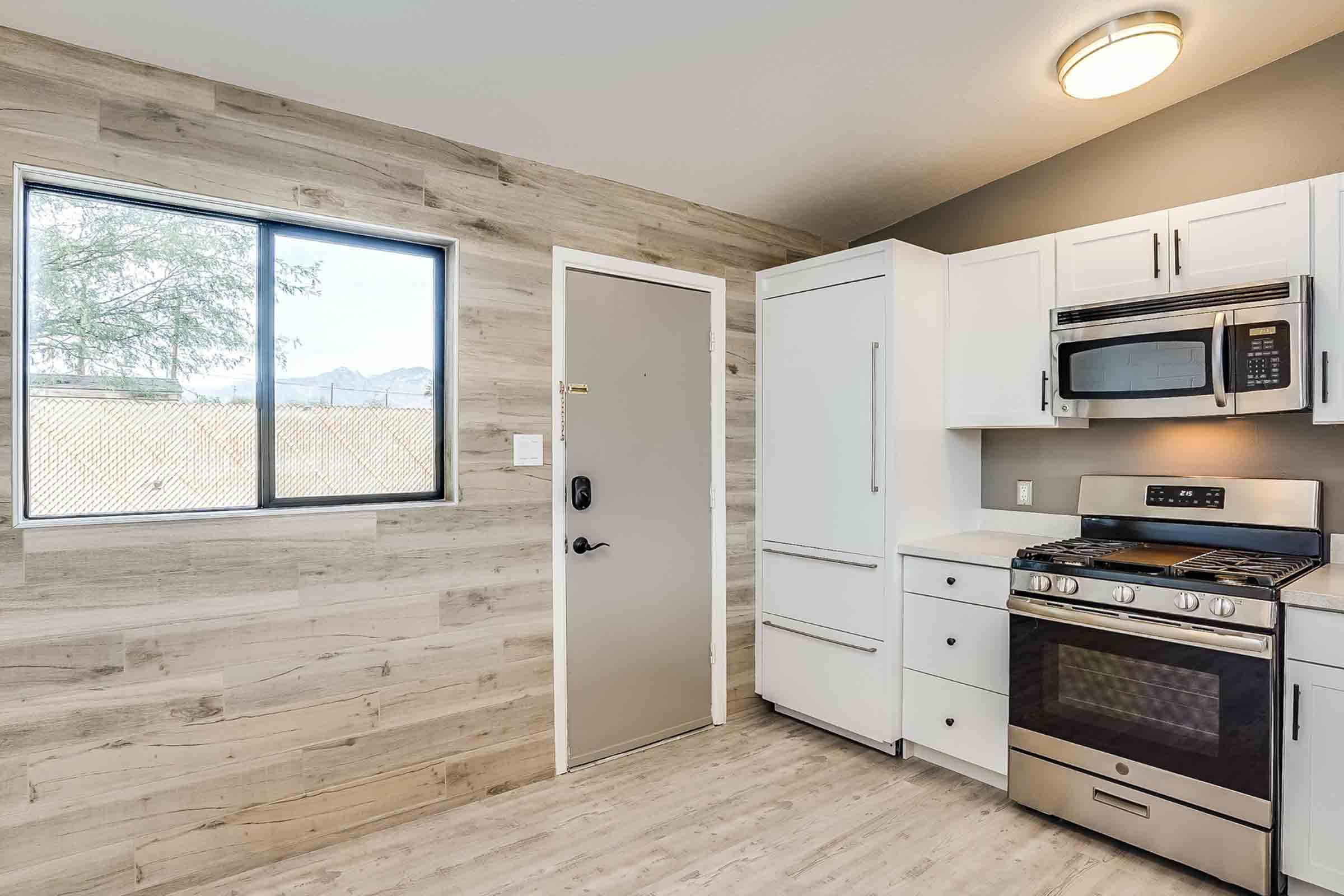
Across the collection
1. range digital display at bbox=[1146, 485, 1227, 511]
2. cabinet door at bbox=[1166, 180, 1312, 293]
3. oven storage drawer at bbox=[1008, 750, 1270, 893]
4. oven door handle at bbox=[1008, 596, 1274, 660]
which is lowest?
oven storage drawer at bbox=[1008, 750, 1270, 893]

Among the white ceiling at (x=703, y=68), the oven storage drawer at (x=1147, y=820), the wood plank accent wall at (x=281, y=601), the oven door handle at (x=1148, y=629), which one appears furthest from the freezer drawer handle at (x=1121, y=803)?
the white ceiling at (x=703, y=68)

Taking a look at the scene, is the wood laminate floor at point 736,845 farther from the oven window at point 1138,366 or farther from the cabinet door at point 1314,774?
the oven window at point 1138,366

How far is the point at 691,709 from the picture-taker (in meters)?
3.39

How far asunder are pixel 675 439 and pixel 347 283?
1472 millimetres

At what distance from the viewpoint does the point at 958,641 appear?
9.48 feet

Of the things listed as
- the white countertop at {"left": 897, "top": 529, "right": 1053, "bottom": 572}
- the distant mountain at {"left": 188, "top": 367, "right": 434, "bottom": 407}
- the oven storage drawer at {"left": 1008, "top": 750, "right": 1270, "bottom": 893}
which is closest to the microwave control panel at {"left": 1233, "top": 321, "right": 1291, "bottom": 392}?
the white countertop at {"left": 897, "top": 529, "right": 1053, "bottom": 572}

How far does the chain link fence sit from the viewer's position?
210cm

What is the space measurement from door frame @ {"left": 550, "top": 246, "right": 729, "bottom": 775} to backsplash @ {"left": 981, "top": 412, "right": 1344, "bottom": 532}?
1.27 metres

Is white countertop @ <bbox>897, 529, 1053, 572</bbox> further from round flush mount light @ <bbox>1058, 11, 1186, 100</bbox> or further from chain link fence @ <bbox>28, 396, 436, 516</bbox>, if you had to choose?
chain link fence @ <bbox>28, 396, 436, 516</bbox>

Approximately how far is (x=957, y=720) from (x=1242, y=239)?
1990mm

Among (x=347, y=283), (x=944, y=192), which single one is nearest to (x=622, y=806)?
(x=347, y=283)

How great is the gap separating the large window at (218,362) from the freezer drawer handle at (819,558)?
1.62 m

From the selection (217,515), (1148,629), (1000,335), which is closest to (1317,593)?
(1148,629)

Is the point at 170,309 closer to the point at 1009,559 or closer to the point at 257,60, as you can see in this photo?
the point at 257,60
